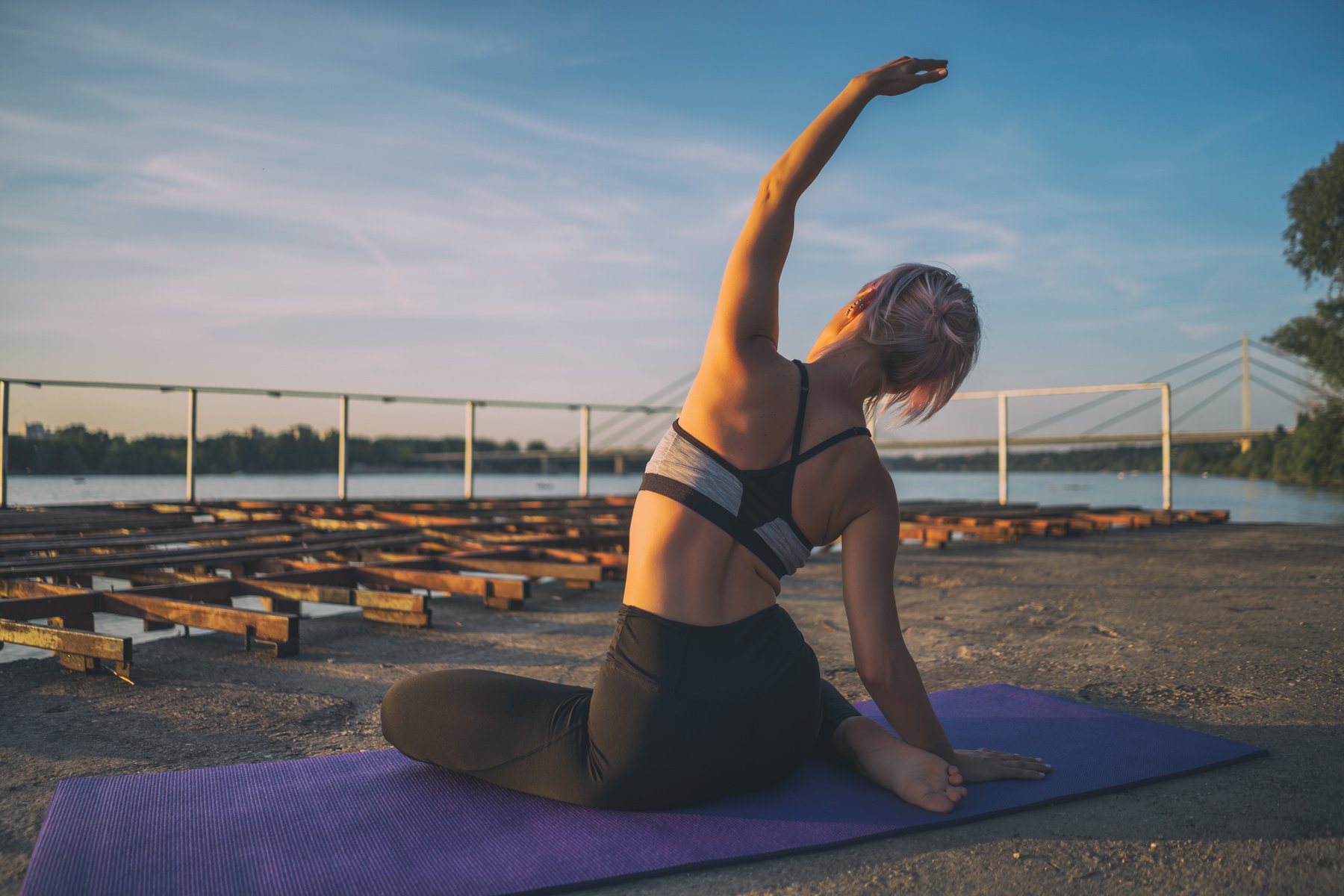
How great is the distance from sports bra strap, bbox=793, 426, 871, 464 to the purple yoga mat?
2.01ft

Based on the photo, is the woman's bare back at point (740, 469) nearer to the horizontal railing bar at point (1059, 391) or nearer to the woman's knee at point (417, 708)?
the woman's knee at point (417, 708)

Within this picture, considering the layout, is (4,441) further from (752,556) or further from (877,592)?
(877,592)

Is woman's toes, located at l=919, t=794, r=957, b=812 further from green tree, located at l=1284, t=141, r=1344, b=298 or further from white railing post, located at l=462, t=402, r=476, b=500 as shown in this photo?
green tree, located at l=1284, t=141, r=1344, b=298

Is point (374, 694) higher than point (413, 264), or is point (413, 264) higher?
point (413, 264)

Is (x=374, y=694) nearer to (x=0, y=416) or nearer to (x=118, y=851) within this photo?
(x=118, y=851)

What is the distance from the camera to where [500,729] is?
1.34 meters

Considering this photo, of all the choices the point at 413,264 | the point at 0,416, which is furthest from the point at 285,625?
the point at 413,264

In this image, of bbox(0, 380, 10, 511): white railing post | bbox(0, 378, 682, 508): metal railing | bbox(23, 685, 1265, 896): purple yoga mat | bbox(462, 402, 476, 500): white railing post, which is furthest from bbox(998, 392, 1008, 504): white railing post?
bbox(0, 380, 10, 511): white railing post

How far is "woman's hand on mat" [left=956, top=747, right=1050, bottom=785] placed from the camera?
1.50 metres

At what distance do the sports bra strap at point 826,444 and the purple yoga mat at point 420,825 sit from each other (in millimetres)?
611

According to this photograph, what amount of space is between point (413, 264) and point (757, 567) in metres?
15.0

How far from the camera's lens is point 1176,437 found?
875 inches

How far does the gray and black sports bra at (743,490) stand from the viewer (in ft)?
3.93

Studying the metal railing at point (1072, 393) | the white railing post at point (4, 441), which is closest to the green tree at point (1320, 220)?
the metal railing at point (1072, 393)
